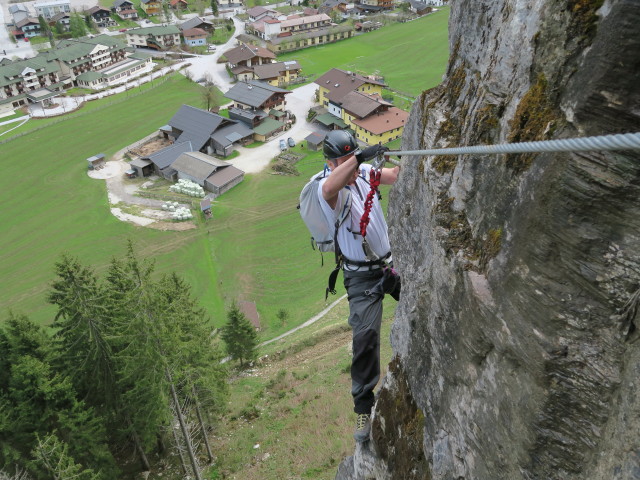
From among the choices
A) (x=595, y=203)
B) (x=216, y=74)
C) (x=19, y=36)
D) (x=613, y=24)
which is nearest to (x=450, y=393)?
(x=595, y=203)

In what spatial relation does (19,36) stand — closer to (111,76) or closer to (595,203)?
(111,76)

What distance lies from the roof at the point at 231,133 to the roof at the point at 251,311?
3153 centimetres

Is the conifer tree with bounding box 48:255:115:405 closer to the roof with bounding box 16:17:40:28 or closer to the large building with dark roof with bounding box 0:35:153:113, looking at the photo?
the large building with dark roof with bounding box 0:35:153:113

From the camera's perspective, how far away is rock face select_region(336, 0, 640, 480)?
13.4ft

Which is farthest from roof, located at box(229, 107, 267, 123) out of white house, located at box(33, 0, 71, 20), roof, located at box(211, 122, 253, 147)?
white house, located at box(33, 0, 71, 20)

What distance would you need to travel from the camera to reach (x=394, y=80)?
79375mm

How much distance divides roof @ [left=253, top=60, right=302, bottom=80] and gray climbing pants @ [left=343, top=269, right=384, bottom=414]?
260ft

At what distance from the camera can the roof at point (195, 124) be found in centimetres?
6269

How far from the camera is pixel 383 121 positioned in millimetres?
60750

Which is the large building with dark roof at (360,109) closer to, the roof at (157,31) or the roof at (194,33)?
the roof at (194,33)

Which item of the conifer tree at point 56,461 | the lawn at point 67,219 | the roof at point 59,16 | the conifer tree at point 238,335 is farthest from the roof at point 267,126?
the roof at point 59,16

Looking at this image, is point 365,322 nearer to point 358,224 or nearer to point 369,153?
point 358,224

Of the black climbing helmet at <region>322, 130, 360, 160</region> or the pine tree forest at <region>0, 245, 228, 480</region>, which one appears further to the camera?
the pine tree forest at <region>0, 245, 228, 480</region>

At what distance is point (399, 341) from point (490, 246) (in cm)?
360
